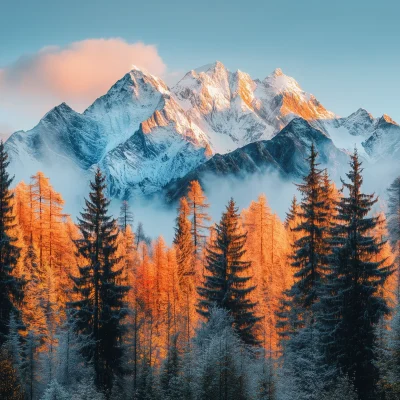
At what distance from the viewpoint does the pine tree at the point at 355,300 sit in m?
25.2

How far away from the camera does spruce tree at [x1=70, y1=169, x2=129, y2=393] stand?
31406mm

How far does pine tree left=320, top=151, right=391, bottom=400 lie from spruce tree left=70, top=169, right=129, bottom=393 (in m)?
13.8

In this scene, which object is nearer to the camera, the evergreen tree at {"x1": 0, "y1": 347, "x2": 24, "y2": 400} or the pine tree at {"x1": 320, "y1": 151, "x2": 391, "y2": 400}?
the pine tree at {"x1": 320, "y1": 151, "x2": 391, "y2": 400}

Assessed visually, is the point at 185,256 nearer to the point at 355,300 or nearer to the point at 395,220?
the point at 395,220

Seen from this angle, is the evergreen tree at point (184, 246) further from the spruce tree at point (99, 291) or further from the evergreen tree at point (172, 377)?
the evergreen tree at point (172, 377)

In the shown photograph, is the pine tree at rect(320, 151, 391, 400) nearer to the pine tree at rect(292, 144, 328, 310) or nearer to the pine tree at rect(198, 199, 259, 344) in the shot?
the pine tree at rect(292, 144, 328, 310)

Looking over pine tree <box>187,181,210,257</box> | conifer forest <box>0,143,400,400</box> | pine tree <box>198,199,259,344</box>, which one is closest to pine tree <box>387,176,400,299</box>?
conifer forest <box>0,143,400,400</box>

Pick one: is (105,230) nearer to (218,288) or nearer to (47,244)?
(218,288)

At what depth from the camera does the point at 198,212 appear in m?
54.2

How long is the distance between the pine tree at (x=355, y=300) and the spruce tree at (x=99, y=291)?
1377 centimetres

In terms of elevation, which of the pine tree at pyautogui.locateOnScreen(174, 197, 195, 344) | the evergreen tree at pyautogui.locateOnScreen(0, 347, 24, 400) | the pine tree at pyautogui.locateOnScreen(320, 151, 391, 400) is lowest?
the evergreen tree at pyautogui.locateOnScreen(0, 347, 24, 400)

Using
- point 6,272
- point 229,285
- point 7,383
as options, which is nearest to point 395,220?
point 229,285

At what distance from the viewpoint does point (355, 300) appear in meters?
25.7

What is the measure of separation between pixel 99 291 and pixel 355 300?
16.2 m
